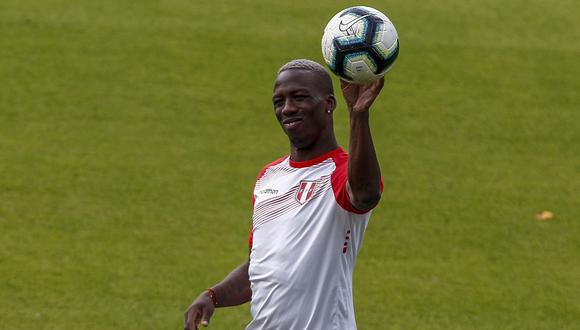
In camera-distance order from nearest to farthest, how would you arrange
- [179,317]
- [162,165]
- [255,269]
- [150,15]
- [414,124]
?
[255,269]
[179,317]
[162,165]
[414,124]
[150,15]

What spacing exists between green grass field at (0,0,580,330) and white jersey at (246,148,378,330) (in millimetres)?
4576

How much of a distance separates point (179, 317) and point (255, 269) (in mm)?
4626

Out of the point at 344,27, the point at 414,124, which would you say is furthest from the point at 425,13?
the point at 344,27

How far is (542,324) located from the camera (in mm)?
10047

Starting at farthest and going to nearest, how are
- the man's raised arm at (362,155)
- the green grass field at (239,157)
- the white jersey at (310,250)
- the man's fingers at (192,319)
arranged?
the green grass field at (239,157) → the man's fingers at (192,319) → the white jersey at (310,250) → the man's raised arm at (362,155)

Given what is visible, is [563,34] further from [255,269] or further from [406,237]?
[255,269]

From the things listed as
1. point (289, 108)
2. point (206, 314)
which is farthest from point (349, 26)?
point (206, 314)

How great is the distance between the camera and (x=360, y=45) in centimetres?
523

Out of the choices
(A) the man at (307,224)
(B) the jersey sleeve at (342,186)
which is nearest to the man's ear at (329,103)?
(A) the man at (307,224)

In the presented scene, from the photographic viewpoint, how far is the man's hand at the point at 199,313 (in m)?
5.56

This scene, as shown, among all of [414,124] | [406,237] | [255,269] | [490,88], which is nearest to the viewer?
[255,269]

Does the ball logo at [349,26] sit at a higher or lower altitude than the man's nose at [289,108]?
higher

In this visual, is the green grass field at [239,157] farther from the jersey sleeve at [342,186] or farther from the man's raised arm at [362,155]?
the man's raised arm at [362,155]

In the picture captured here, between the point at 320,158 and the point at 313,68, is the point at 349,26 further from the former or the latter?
the point at 320,158
